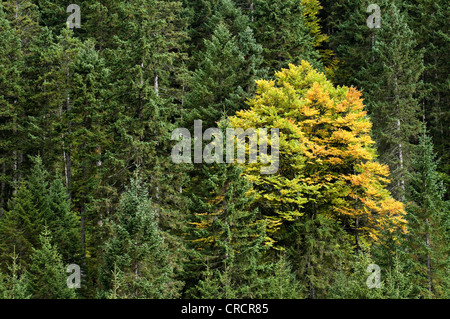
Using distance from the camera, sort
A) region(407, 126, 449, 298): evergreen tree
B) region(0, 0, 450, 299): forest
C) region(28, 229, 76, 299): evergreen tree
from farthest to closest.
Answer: region(28, 229, 76, 299): evergreen tree → region(407, 126, 449, 298): evergreen tree → region(0, 0, 450, 299): forest

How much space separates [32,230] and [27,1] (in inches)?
935

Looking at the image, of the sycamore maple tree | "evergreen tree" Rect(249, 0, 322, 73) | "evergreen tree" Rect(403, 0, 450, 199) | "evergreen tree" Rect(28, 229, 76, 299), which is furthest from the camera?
"evergreen tree" Rect(403, 0, 450, 199)

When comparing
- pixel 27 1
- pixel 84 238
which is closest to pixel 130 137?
pixel 84 238

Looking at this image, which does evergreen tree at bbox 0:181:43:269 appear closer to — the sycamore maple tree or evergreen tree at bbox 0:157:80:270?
evergreen tree at bbox 0:157:80:270

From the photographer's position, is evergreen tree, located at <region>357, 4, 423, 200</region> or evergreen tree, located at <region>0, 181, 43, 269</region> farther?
evergreen tree, located at <region>357, 4, 423, 200</region>

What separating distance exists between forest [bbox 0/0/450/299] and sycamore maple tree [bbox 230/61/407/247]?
12cm

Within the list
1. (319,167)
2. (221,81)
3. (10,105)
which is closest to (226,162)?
(319,167)

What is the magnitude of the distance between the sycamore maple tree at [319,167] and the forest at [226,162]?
0.12 metres

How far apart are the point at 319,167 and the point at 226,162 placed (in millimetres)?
7986

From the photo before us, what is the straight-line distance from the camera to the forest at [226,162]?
1644 centimetres

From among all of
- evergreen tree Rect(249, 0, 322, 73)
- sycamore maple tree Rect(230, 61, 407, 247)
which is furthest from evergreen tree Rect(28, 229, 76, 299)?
evergreen tree Rect(249, 0, 322, 73)

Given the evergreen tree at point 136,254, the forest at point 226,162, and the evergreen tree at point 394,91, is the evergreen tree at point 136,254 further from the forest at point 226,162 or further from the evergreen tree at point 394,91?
the evergreen tree at point 394,91

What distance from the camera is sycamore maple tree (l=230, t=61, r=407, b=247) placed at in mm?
21375

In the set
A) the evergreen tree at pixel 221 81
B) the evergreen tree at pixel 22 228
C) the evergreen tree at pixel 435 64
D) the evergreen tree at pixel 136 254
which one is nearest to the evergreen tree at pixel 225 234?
the evergreen tree at pixel 136 254
